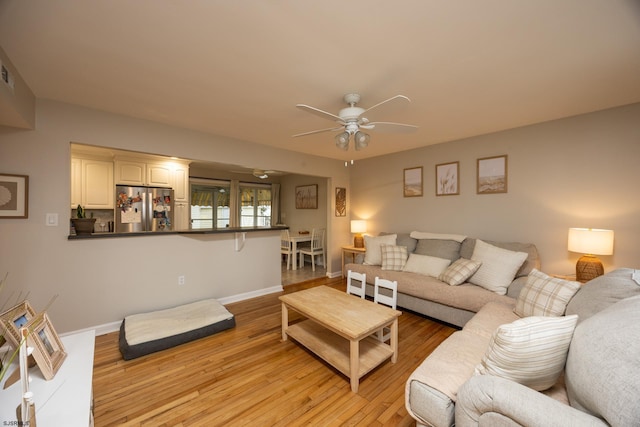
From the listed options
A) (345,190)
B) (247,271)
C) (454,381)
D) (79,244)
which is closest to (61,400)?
(454,381)

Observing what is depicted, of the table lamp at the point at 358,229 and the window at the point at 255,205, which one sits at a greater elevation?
the window at the point at 255,205

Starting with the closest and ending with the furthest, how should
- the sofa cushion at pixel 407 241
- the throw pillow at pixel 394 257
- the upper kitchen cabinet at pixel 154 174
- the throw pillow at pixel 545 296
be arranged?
the throw pillow at pixel 545 296 < the throw pillow at pixel 394 257 < the sofa cushion at pixel 407 241 < the upper kitchen cabinet at pixel 154 174

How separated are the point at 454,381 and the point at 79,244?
11.4ft

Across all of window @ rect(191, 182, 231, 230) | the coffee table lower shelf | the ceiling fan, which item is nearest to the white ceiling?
the ceiling fan

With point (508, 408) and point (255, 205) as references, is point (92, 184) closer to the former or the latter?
point (255, 205)

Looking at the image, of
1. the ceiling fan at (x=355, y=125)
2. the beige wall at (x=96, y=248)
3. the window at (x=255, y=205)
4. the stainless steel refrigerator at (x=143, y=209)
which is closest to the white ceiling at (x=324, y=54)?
the ceiling fan at (x=355, y=125)

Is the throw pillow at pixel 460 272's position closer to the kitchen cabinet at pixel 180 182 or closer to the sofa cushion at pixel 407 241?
the sofa cushion at pixel 407 241

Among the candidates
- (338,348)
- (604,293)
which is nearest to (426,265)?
(338,348)

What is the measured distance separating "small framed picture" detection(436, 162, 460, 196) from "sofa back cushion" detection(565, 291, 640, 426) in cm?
284

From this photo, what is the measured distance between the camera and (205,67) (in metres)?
1.92

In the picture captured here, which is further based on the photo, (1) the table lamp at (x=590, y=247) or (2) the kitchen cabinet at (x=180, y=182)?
(2) the kitchen cabinet at (x=180, y=182)

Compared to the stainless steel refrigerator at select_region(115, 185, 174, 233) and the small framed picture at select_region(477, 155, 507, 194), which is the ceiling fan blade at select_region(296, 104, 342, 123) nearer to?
the small framed picture at select_region(477, 155, 507, 194)

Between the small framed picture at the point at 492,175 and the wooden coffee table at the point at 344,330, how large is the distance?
8.01 ft

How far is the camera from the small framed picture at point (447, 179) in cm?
389
